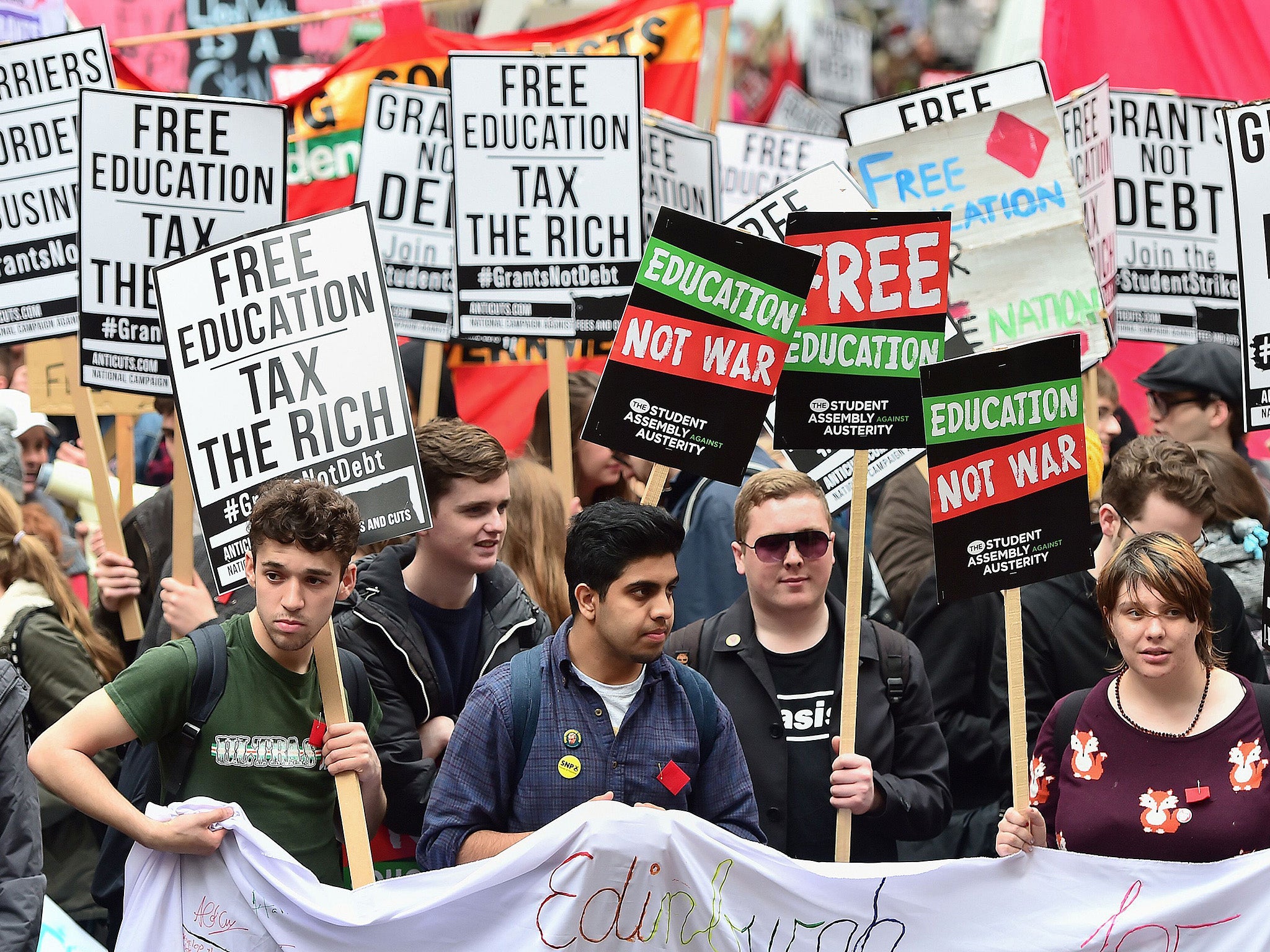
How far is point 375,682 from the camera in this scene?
458 centimetres

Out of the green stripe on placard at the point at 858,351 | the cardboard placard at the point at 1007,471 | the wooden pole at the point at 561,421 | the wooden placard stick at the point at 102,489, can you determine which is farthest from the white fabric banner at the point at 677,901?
the wooden pole at the point at 561,421

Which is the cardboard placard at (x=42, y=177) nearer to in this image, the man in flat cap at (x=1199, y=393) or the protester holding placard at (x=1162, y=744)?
the protester holding placard at (x=1162, y=744)

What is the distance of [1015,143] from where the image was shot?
263 inches

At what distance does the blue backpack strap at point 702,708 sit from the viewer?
3.98 m

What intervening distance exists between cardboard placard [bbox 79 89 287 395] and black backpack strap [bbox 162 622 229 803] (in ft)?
6.30

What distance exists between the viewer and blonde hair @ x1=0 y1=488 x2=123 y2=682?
512cm

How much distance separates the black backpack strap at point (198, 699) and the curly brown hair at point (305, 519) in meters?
0.25

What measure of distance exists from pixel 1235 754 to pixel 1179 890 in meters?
0.35

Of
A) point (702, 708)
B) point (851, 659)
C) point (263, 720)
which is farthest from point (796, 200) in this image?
point (263, 720)

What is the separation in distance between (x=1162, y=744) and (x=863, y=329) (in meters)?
1.39

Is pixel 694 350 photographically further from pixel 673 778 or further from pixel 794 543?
pixel 673 778

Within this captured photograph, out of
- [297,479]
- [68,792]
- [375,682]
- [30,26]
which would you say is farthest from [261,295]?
[30,26]

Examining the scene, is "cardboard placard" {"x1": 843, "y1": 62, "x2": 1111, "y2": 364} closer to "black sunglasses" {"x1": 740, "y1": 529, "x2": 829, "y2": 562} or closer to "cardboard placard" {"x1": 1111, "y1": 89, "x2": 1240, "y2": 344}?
"cardboard placard" {"x1": 1111, "y1": 89, "x2": 1240, "y2": 344}

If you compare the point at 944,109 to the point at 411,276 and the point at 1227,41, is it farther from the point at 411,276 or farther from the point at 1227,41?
the point at 1227,41
